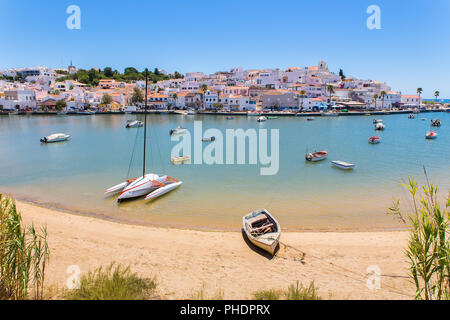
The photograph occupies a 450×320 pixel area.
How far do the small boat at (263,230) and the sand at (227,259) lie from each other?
1.17ft

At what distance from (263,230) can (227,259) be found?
6.83ft

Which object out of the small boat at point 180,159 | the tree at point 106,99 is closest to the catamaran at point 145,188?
the small boat at point 180,159

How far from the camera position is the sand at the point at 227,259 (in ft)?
23.8

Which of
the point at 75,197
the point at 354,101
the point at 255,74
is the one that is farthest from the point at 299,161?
the point at 255,74

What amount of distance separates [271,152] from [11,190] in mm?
22132

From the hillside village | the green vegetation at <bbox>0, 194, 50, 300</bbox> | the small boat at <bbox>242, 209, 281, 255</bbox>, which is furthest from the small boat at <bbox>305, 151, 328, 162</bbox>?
the hillside village

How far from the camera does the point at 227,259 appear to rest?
893 centimetres

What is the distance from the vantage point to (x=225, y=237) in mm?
10844

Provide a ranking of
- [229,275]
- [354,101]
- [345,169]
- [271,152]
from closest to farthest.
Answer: [229,275] < [345,169] < [271,152] < [354,101]

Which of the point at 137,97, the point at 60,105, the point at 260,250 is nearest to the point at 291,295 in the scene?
the point at 260,250

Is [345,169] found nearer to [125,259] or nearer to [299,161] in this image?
[299,161]

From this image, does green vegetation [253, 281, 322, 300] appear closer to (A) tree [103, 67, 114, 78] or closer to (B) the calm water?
(B) the calm water

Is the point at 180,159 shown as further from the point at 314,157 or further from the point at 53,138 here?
the point at 53,138

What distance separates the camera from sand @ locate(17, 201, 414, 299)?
23.8ft
